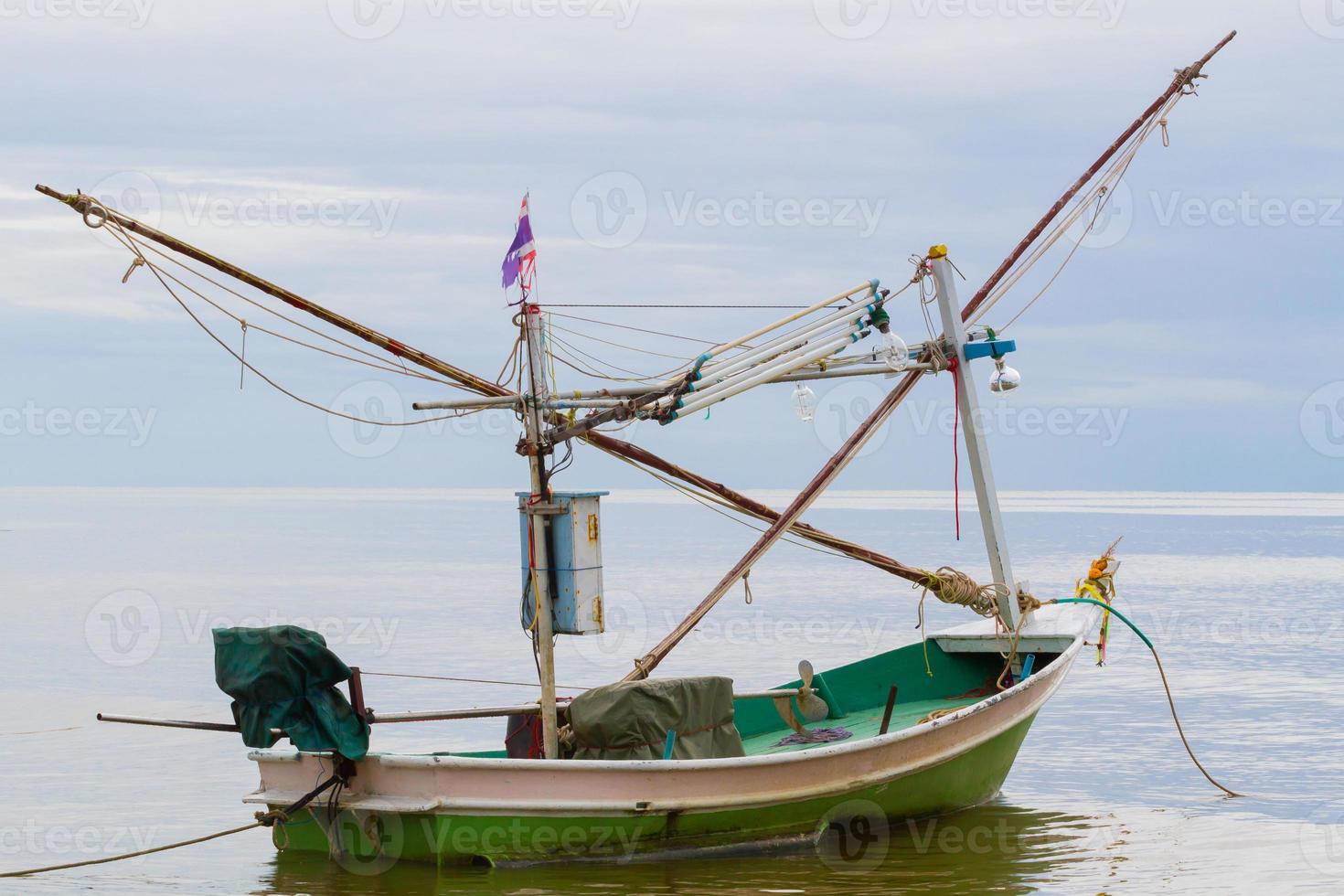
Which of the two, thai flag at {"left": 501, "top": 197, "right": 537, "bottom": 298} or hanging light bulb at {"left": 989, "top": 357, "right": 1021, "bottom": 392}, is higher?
thai flag at {"left": 501, "top": 197, "right": 537, "bottom": 298}

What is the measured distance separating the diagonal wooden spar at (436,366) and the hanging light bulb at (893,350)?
1.89 m

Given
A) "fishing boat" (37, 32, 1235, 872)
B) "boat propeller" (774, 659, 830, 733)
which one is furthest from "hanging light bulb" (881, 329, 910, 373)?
"boat propeller" (774, 659, 830, 733)

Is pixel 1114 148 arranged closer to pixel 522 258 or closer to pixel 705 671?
pixel 522 258

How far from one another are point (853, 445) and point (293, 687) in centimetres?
633

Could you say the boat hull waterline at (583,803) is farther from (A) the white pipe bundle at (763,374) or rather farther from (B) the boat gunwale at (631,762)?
(A) the white pipe bundle at (763,374)

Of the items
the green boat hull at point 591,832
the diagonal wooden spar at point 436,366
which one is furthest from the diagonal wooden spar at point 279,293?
the green boat hull at point 591,832

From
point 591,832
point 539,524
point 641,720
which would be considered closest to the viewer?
point 591,832

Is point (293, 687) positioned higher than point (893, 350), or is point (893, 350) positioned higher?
point (893, 350)

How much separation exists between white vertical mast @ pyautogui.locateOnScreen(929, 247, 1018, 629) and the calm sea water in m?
2.80

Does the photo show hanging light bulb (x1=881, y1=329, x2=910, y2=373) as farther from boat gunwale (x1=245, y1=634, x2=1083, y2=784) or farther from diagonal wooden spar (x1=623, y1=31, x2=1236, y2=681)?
boat gunwale (x1=245, y1=634, x2=1083, y2=784)

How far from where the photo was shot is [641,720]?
13047 millimetres

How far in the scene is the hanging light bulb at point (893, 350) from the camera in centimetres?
1536

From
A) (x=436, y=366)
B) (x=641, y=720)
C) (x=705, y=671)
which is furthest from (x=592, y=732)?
(x=705, y=671)

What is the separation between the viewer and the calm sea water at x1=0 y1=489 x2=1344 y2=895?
1398cm
